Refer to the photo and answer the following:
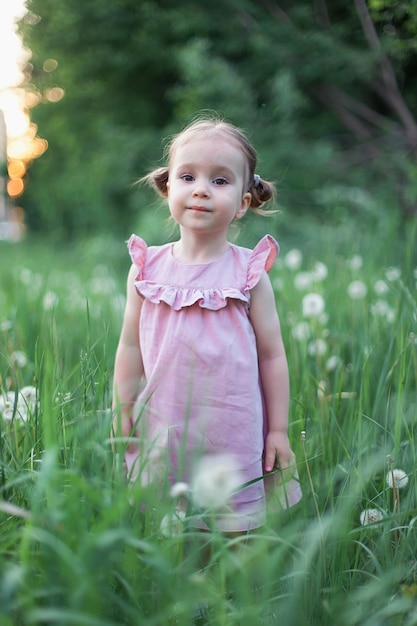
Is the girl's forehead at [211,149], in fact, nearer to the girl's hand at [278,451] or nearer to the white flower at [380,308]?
the girl's hand at [278,451]

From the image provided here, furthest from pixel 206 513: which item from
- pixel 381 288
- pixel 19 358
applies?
pixel 381 288

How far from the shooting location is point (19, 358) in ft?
7.54

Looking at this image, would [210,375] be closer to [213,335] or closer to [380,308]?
[213,335]

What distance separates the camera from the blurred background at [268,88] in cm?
553

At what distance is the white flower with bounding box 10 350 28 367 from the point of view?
2.24 m

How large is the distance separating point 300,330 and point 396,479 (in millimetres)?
1065

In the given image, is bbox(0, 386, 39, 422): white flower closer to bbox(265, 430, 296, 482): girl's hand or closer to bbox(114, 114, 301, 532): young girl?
bbox(114, 114, 301, 532): young girl

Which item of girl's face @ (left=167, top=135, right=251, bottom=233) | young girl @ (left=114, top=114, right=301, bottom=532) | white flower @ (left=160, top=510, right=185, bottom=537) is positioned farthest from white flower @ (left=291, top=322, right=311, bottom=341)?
white flower @ (left=160, top=510, right=185, bottom=537)

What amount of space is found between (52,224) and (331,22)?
21.0 feet

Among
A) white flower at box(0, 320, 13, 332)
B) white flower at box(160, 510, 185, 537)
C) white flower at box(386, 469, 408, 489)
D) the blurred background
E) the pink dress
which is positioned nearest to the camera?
white flower at box(160, 510, 185, 537)

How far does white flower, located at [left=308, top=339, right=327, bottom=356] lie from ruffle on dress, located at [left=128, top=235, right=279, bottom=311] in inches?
29.8

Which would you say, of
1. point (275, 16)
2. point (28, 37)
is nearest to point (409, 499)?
point (275, 16)

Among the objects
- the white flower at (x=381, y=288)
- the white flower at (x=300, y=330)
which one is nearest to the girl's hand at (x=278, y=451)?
the white flower at (x=300, y=330)

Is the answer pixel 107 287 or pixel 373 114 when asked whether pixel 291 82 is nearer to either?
pixel 373 114
